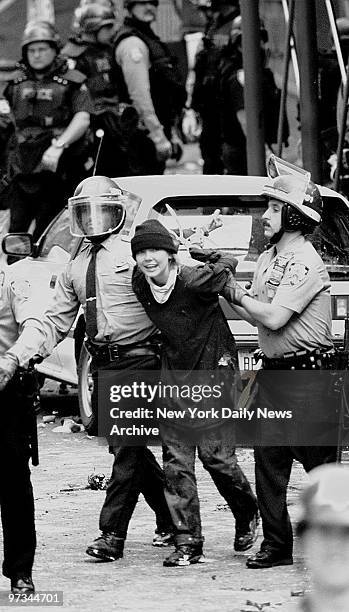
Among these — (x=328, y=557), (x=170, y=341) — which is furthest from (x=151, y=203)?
(x=328, y=557)

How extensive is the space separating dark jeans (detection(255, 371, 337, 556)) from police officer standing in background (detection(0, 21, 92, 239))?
9426mm

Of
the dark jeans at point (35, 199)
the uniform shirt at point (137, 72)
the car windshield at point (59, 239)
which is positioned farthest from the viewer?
the uniform shirt at point (137, 72)

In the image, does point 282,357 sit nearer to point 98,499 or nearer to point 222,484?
point 222,484

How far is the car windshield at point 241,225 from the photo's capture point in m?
10.4

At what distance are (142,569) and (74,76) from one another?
986cm

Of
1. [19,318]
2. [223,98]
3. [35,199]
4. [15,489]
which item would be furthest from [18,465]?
[223,98]

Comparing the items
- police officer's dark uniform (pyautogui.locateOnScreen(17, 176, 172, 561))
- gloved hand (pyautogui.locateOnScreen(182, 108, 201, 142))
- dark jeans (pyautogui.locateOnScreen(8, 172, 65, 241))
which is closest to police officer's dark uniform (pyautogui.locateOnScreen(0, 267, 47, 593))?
police officer's dark uniform (pyautogui.locateOnScreen(17, 176, 172, 561))

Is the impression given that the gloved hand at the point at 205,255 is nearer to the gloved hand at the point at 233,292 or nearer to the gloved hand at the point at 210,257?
the gloved hand at the point at 210,257

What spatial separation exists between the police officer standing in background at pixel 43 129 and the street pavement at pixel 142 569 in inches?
277

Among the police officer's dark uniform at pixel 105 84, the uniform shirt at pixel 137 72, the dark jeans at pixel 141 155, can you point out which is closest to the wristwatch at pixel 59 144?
the police officer's dark uniform at pixel 105 84

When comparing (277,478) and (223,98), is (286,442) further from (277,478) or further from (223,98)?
(223,98)

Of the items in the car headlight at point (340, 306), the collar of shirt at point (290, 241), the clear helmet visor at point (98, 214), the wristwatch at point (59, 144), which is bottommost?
the car headlight at point (340, 306)

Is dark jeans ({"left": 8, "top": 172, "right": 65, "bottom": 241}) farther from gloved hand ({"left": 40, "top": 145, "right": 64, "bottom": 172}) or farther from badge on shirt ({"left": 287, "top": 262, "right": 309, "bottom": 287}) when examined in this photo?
badge on shirt ({"left": 287, "top": 262, "right": 309, "bottom": 287})

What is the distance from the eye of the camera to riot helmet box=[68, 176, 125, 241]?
301 inches
